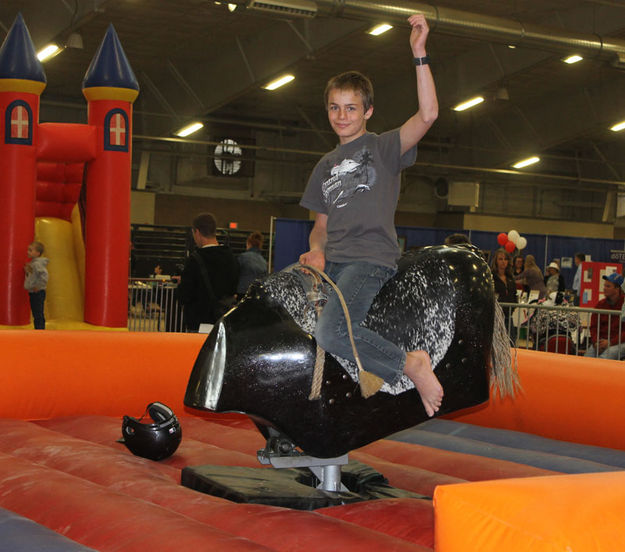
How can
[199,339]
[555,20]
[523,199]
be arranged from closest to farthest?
[199,339] → [555,20] → [523,199]

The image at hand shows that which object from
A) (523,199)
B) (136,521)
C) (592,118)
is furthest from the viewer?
(523,199)

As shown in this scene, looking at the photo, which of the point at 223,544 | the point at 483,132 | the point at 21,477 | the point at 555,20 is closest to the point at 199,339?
the point at 21,477

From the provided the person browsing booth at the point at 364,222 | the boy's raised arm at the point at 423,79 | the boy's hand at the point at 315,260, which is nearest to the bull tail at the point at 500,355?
the person browsing booth at the point at 364,222

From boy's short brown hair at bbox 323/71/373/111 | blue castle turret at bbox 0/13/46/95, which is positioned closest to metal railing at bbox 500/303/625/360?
boy's short brown hair at bbox 323/71/373/111

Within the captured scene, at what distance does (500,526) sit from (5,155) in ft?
17.7

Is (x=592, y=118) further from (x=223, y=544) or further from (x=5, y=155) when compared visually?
(x=223, y=544)

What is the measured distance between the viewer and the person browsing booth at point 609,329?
226 inches

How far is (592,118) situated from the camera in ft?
49.2

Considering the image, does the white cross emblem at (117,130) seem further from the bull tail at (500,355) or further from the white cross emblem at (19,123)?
the bull tail at (500,355)

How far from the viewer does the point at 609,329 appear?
5.69 metres

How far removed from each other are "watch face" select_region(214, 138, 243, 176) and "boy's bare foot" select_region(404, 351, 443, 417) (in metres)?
13.8

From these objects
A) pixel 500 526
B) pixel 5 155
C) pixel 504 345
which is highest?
pixel 5 155

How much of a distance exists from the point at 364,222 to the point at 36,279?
391 centimetres

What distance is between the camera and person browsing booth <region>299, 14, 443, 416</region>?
106 inches
